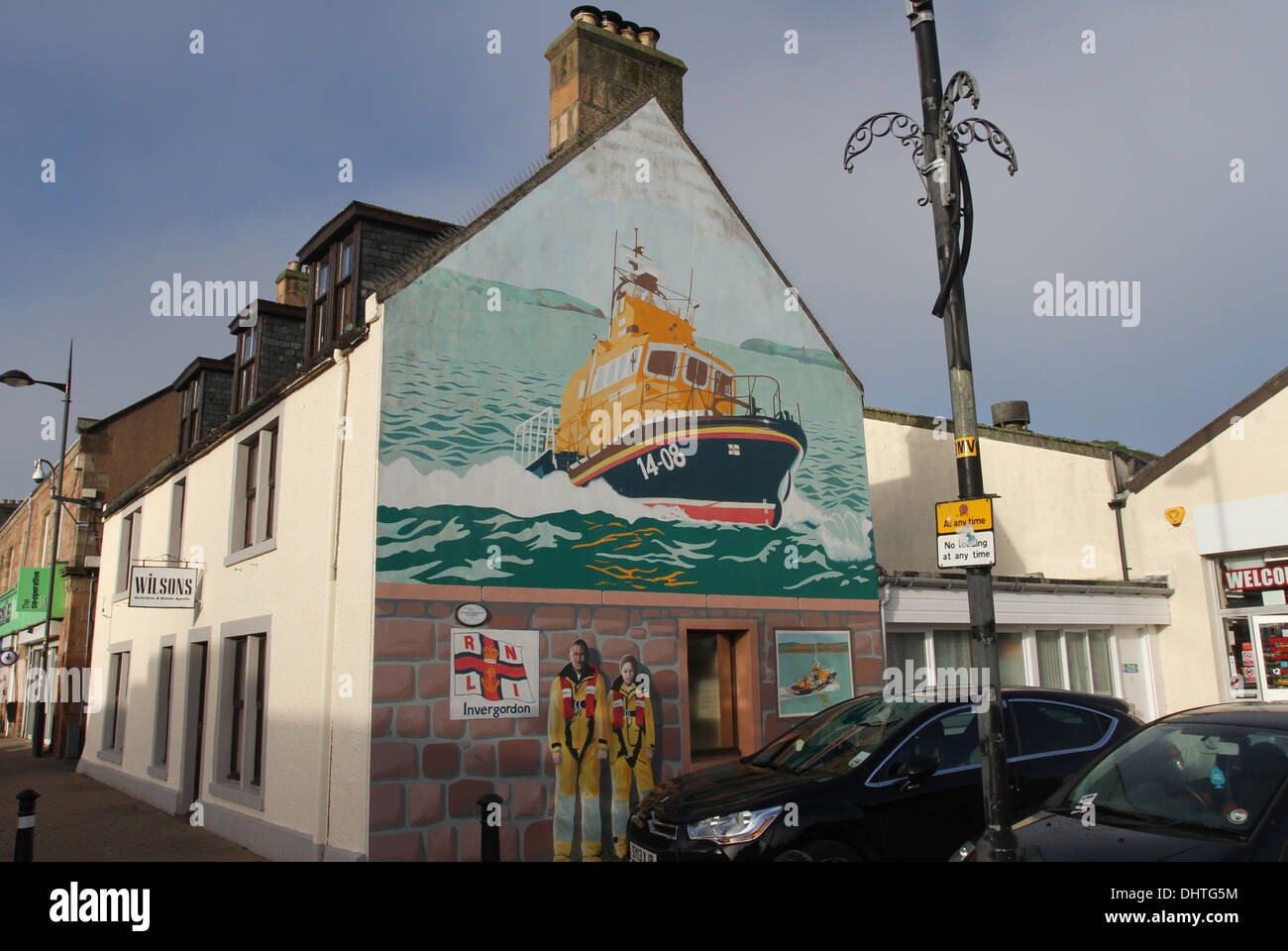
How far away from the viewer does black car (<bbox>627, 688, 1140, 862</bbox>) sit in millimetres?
6832

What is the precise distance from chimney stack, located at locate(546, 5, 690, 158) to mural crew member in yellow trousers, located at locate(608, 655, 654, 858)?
23.6 feet

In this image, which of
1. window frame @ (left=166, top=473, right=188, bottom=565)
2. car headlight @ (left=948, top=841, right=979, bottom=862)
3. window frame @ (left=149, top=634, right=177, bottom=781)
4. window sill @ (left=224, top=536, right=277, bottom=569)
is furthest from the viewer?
window frame @ (left=166, top=473, right=188, bottom=565)

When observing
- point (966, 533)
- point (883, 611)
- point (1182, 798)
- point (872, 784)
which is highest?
point (966, 533)

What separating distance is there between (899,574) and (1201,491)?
7.64 m

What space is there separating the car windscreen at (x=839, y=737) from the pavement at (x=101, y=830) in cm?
650

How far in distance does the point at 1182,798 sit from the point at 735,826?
2839mm

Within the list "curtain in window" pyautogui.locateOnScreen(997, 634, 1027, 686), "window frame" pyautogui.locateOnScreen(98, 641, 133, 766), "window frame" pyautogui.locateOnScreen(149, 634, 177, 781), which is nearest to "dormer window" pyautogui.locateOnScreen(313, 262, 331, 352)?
"window frame" pyautogui.locateOnScreen(149, 634, 177, 781)

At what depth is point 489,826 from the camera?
334 inches

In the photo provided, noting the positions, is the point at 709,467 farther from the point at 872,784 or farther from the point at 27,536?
the point at 27,536

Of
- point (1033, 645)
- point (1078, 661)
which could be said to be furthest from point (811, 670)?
point (1078, 661)

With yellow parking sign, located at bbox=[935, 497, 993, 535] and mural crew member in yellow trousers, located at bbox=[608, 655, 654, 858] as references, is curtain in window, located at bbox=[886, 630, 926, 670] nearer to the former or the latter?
mural crew member in yellow trousers, located at bbox=[608, 655, 654, 858]

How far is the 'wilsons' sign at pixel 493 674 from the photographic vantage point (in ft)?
32.6

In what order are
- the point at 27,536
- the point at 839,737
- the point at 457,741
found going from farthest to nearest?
the point at 27,536, the point at 457,741, the point at 839,737
